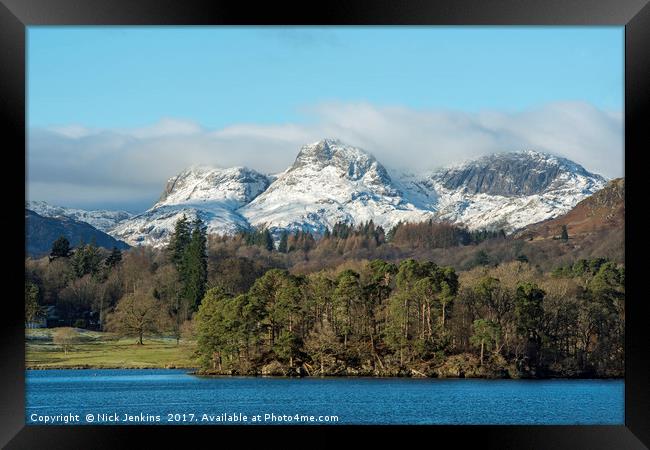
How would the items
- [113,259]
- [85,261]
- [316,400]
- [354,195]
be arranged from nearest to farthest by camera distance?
[316,400], [85,261], [113,259], [354,195]

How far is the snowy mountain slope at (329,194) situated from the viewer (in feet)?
294

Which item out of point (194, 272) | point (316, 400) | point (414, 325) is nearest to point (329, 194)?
point (194, 272)

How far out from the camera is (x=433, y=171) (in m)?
99.2

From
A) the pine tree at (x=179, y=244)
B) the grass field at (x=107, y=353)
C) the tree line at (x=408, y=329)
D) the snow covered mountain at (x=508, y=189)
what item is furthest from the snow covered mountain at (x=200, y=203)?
the tree line at (x=408, y=329)

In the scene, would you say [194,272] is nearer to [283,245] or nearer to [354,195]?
[283,245]

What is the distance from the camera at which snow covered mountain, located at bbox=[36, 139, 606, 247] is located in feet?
263

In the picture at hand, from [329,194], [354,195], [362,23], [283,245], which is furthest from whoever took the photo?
[329,194]

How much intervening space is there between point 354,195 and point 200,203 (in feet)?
46.9

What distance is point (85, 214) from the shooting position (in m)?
77.9

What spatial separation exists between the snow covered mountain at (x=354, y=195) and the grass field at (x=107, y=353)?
34.7m

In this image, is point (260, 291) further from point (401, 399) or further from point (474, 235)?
point (474, 235)

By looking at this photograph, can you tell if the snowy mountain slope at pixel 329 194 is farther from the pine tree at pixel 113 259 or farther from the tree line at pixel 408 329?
the tree line at pixel 408 329
